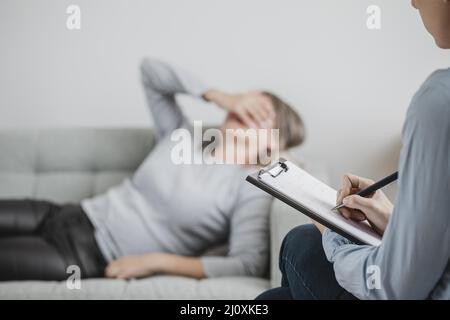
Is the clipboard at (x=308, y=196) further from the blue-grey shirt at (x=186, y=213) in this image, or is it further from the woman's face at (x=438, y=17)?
the blue-grey shirt at (x=186, y=213)

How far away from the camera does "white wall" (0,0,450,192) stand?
1.73 metres

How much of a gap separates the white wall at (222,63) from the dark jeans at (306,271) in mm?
940

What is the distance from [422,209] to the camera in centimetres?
60

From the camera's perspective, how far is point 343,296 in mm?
762

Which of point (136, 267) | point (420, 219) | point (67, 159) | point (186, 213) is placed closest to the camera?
point (420, 219)

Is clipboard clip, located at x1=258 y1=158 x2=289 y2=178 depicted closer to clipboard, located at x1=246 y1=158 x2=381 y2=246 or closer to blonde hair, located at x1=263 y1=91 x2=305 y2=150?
clipboard, located at x1=246 y1=158 x2=381 y2=246

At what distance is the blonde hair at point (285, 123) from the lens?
161cm

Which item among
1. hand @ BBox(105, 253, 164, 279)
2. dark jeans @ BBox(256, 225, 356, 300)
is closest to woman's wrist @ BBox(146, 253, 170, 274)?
hand @ BBox(105, 253, 164, 279)

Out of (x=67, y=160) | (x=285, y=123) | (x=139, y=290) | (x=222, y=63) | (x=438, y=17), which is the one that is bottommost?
(x=139, y=290)

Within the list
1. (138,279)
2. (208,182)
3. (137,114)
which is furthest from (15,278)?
(137,114)

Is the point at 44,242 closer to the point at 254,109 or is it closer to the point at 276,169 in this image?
the point at 254,109

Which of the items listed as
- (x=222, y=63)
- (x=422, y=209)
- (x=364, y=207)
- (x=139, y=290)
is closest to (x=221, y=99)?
(x=222, y=63)

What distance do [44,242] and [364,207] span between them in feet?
3.15

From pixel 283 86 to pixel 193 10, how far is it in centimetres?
36
